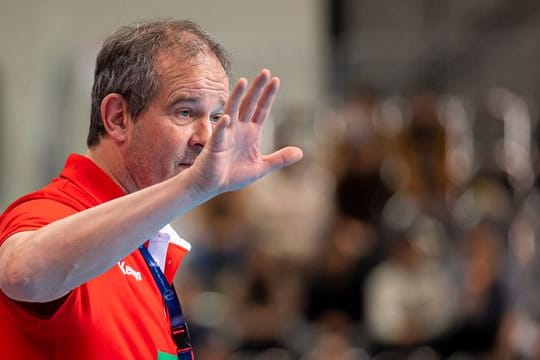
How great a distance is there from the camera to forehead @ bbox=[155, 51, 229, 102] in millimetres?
2508

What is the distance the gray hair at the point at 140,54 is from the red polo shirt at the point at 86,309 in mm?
210

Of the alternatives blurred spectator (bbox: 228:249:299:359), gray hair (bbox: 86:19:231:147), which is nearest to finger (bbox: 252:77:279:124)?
gray hair (bbox: 86:19:231:147)

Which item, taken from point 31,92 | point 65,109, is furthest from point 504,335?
point 31,92

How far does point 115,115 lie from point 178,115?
0.19 metres

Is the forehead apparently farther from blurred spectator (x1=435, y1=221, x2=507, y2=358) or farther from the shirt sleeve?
blurred spectator (x1=435, y1=221, x2=507, y2=358)

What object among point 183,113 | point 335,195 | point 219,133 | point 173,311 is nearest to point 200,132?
point 183,113

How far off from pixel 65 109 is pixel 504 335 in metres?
4.52

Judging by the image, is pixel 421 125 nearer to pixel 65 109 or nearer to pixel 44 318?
pixel 65 109

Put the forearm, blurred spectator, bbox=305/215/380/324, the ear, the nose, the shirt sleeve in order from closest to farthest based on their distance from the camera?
the forearm < the shirt sleeve < the nose < the ear < blurred spectator, bbox=305/215/380/324

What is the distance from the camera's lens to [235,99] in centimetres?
212

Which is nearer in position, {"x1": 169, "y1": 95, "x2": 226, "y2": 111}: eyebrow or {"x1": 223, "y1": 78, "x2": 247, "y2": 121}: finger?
{"x1": 223, "y1": 78, "x2": 247, "y2": 121}: finger

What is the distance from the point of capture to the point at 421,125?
31.1 ft

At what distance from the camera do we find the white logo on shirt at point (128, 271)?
2531 mm

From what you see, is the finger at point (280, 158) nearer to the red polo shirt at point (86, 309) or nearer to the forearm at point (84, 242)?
the forearm at point (84, 242)
